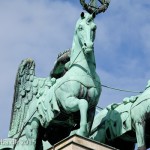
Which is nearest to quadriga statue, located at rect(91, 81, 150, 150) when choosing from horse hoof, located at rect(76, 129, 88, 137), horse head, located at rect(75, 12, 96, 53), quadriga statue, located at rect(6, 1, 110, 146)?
quadriga statue, located at rect(6, 1, 110, 146)

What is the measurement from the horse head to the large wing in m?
Answer: 1.71

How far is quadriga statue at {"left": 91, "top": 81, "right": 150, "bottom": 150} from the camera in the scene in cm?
1440

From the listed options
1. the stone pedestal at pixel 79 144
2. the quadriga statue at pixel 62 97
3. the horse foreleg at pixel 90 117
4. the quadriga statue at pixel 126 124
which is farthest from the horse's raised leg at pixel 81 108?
the quadriga statue at pixel 126 124

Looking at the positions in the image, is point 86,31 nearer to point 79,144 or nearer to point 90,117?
point 90,117

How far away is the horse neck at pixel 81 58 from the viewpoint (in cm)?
1445

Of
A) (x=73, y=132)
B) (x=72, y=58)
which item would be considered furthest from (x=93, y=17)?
(x=73, y=132)

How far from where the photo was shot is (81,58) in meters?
14.5

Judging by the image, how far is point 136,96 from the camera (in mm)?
15062

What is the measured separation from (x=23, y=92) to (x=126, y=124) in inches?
83.8

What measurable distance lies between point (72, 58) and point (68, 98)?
759 mm

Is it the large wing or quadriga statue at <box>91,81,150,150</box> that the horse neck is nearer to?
quadriga statue at <box>91,81,150,150</box>

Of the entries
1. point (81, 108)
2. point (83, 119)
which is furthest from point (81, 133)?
point (81, 108)

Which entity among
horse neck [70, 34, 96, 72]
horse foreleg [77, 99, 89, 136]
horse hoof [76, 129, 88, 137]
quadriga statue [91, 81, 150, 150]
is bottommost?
horse hoof [76, 129, 88, 137]

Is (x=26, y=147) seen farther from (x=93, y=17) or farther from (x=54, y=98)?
(x=93, y=17)
